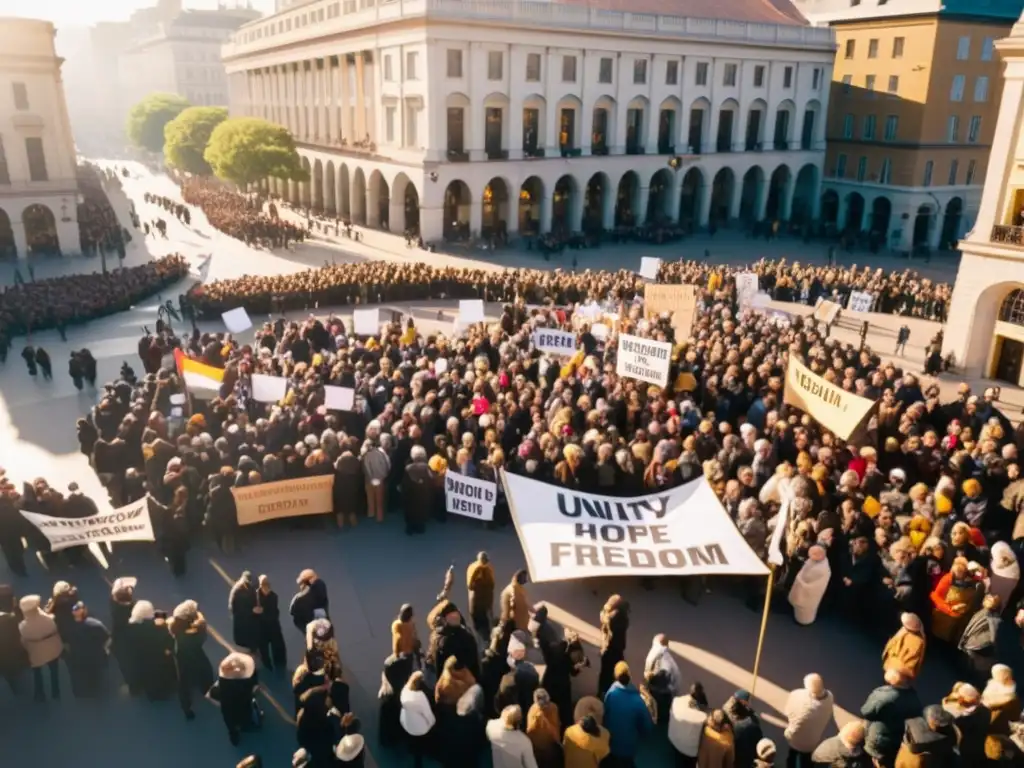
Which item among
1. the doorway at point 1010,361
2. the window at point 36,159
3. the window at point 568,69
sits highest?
the window at point 568,69

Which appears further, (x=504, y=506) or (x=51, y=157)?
(x=51, y=157)

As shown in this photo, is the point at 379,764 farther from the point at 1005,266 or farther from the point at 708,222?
the point at 708,222

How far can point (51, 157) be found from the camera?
136 ft

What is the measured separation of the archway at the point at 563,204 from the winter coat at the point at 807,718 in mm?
39548

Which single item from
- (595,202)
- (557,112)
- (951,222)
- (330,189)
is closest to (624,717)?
(557,112)

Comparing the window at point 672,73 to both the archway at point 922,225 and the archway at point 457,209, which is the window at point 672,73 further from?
the archway at point 922,225

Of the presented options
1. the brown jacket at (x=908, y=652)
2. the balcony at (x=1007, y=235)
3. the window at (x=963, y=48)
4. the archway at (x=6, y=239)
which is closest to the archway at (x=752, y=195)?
the window at (x=963, y=48)

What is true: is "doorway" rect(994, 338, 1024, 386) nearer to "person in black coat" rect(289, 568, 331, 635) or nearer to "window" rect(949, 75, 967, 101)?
"person in black coat" rect(289, 568, 331, 635)

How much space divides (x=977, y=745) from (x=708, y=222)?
50048mm

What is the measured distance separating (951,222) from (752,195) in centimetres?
1351

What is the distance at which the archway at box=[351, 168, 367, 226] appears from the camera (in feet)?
171

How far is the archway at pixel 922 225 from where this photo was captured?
49844 mm

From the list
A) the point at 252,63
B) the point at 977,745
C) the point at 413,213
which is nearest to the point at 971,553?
the point at 977,745

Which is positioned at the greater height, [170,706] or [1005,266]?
[1005,266]
